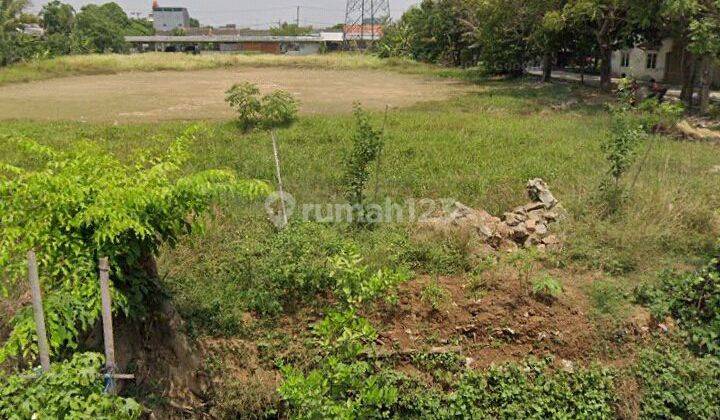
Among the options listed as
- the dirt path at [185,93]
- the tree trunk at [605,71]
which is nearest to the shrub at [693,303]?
the dirt path at [185,93]

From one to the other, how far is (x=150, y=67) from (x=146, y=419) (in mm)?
34761

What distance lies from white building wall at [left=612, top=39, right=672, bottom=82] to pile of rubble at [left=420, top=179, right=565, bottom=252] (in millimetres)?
21352

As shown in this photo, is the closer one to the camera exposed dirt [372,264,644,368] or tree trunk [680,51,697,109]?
exposed dirt [372,264,644,368]

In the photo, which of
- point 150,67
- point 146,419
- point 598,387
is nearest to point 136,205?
point 146,419

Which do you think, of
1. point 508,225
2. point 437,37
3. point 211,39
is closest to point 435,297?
point 508,225

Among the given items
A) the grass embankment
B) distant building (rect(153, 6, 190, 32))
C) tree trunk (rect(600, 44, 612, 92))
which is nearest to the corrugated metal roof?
the grass embankment

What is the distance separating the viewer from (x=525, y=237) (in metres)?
6.34

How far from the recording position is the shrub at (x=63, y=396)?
2739 millimetres

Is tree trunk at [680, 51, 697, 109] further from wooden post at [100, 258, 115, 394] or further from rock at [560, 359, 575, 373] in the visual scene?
wooden post at [100, 258, 115, 394]

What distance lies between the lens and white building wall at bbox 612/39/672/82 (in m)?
26.1

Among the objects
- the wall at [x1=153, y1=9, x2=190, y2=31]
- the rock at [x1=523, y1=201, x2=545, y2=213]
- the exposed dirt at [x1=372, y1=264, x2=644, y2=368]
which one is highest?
the wall at [x1=153, y1=9, x2=190, y2=31]

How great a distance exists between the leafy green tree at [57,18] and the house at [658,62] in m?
48.5

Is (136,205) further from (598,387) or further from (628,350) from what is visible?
(628,350)

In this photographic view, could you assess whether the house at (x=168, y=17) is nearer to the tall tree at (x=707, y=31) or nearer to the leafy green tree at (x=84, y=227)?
the tall tree at (x=707, y=31)
